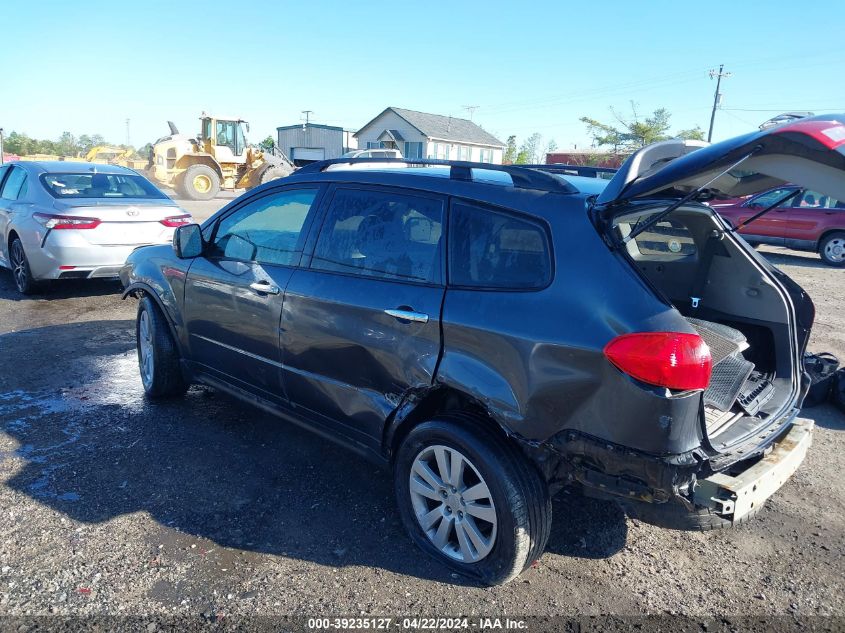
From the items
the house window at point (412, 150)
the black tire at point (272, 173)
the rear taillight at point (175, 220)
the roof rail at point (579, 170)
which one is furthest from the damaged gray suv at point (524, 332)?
the house window at point (412, 150)

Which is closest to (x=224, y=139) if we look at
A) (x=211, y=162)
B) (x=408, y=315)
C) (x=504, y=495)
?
(x=211, y=162)

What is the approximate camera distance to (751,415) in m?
3.12

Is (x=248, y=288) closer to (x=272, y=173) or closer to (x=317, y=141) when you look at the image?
(x=272, y=173)

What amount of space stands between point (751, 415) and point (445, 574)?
1.69 metres

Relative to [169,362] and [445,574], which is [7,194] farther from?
[445,574]

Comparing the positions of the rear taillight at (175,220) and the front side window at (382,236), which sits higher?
the front side window at (382,236)

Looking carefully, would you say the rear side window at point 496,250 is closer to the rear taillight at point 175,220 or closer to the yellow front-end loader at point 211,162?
the rear taillight at point 175,220

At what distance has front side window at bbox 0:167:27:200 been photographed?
27.0ft

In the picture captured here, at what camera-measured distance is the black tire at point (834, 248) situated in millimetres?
13078

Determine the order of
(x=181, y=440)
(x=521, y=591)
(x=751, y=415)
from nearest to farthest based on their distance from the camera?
(x=521, y=591) < (x=751, y=415) < (x=181, y=440)

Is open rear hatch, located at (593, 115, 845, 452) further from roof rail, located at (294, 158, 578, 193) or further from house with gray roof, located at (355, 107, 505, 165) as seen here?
house with gray roof, located at (355, 107, 505, 165)

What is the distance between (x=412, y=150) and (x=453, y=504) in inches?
1839

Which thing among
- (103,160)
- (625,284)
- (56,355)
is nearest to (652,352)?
(625,284)

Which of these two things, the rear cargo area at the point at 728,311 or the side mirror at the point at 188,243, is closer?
the rear cargo area at the point at 728,311
